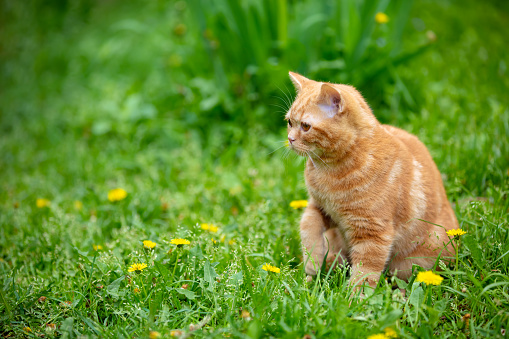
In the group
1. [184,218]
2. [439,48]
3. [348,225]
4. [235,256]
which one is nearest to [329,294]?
[348,225]

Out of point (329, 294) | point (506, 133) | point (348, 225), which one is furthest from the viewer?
point (506, 133)

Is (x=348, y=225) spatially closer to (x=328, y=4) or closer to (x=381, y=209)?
(x=381, y=209)

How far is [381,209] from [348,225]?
178 millimetres

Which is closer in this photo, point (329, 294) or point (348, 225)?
point (329, 294)

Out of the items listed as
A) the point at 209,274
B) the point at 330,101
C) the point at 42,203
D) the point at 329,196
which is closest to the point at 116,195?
the point at 42,203

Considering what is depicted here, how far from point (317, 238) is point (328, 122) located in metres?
0.62

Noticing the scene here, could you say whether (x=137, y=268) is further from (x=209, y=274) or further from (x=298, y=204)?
(x=298, y=204)

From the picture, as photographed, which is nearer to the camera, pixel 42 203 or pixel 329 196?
pixel 329 196

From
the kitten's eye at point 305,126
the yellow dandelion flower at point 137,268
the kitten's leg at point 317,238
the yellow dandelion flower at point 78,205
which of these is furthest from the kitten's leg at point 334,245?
the yellow dandelion flower at point 78,205

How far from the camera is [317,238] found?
216 centimetres

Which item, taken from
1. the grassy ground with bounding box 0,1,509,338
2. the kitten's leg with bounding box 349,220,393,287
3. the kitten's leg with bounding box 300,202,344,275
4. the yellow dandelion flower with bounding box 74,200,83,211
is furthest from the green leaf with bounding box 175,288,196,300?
the yellow dandelion flower with bounding box 74,200,83,211

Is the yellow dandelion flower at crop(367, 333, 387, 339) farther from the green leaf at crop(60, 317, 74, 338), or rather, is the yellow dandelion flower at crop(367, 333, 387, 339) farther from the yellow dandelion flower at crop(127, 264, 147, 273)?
the green leaf at crop(60, 317, 74, 338)

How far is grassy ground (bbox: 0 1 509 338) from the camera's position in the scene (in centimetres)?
180

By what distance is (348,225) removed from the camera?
2.03m
